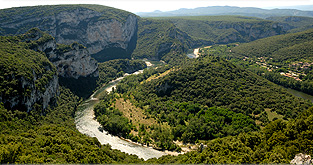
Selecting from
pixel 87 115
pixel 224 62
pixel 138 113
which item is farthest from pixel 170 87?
pixel 87 115

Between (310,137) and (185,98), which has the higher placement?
(310,137)

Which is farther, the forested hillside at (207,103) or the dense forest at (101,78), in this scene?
the dense forest at (101,78)

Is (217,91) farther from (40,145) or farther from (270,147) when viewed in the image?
(40,145)

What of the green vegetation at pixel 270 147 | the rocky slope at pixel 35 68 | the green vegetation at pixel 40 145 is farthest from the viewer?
the rocky slope at pixel 35 68

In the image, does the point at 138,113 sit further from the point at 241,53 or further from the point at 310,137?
the point at 241,53

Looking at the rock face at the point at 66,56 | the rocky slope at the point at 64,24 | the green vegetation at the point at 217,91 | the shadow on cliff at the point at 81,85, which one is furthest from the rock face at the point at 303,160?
the rocky slope at the point at 64,24

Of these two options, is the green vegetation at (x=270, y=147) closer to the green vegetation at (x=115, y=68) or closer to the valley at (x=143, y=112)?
the valley at (x=143, y=112)
